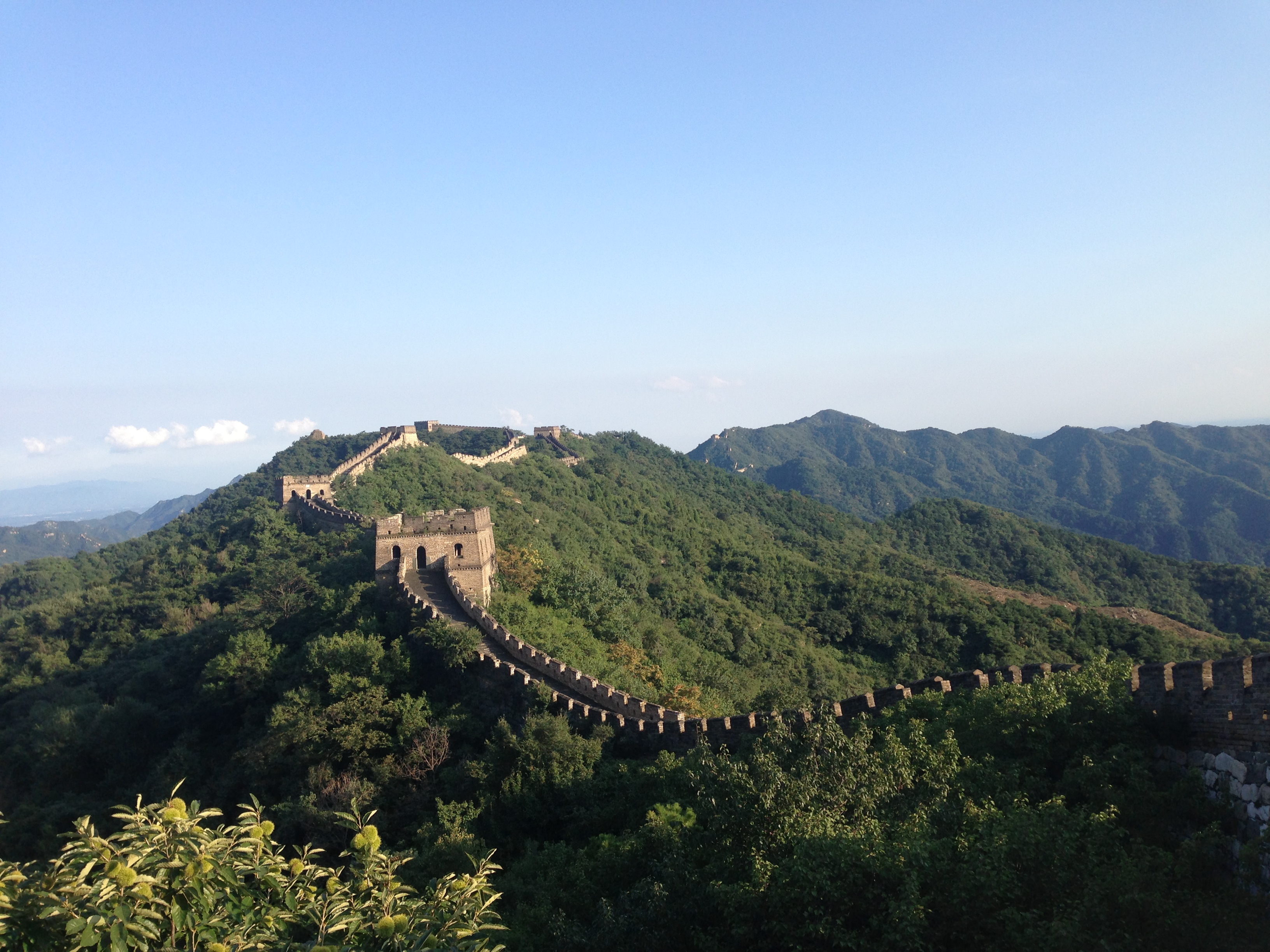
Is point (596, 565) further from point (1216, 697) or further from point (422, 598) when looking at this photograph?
point (1216, 697)

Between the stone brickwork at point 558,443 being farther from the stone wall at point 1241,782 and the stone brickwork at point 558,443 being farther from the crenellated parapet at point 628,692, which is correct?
the stone wall at point 1241,782

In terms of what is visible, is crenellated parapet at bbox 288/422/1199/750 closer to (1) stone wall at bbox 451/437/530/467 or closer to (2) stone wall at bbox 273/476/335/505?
(2) stone wall at bbox 273/476/335/505

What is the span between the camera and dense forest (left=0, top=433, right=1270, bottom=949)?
9.70 metres

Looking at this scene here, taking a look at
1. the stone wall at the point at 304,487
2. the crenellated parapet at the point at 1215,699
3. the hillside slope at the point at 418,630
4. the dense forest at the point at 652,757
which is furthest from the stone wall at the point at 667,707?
the stone wall at the point at 304,487

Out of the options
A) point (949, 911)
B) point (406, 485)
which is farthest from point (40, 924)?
point (406, 485)

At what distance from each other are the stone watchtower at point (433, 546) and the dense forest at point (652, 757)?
1346 mm

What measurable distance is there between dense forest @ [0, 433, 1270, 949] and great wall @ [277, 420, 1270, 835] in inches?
20.5

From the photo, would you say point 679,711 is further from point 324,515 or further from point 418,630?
point 324,515

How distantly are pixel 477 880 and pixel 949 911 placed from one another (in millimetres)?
5628

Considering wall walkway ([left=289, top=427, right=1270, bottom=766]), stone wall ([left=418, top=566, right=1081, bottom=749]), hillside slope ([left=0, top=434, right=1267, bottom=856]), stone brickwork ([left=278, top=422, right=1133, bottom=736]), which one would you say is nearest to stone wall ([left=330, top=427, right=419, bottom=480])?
hillside slope ([left=0, top=434, right=1267, bottom=856])

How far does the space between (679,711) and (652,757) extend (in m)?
3.00

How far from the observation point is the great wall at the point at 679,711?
11.1 m

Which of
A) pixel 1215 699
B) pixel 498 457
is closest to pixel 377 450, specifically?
pixel 498 457

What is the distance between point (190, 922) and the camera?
6.34 metres
